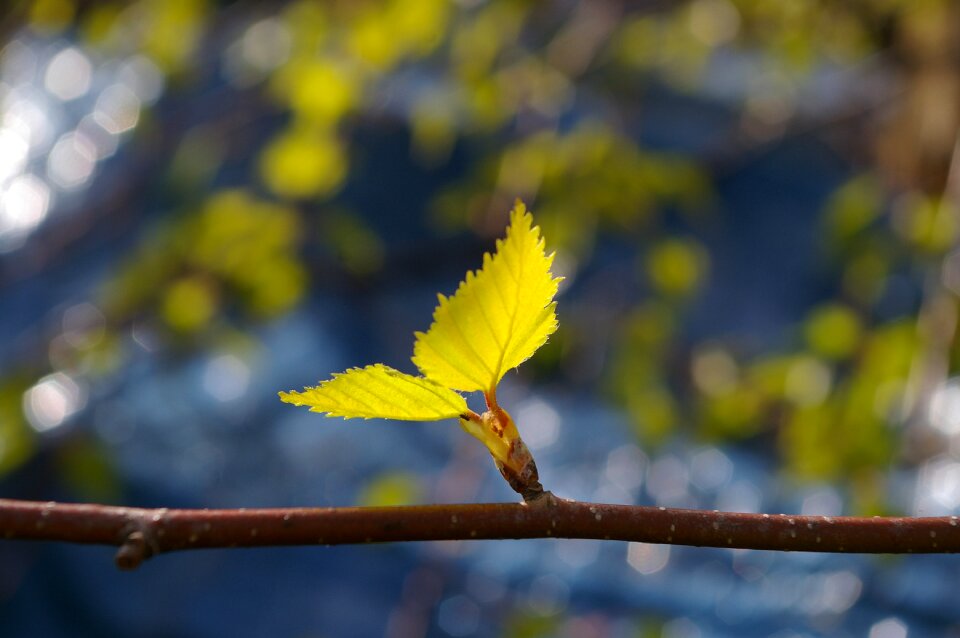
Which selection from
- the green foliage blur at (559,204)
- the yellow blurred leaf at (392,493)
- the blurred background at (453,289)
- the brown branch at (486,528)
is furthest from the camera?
the green foliage blur at (559,204)

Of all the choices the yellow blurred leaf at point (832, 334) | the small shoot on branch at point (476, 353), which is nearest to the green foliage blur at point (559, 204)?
the yellow blurred leaf at point (832, 334)

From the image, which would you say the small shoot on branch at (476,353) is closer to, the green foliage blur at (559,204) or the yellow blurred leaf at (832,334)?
the green foliage blur at (559,204)

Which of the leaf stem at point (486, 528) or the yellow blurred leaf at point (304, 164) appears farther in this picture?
the yellow blurred leaf at point (304, 164)

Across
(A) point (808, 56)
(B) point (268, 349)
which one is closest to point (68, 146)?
(B) point (268, 349)

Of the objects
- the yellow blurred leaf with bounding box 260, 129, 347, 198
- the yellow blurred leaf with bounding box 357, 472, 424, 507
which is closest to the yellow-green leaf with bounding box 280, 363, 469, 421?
the yellow blurred leaf with bounding box 357, 472, 424, 507

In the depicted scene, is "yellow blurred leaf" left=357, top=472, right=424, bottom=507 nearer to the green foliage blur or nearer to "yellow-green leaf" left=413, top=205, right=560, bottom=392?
the green foliage blur

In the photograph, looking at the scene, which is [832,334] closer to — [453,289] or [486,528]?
[453,289]
